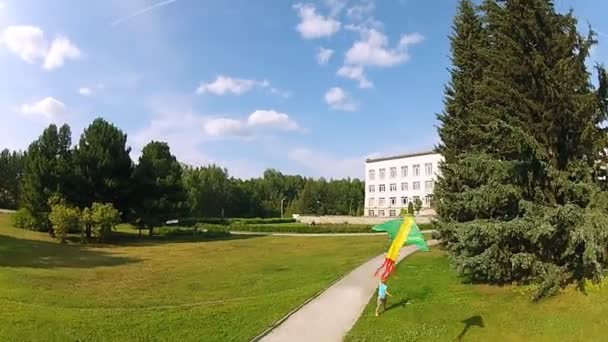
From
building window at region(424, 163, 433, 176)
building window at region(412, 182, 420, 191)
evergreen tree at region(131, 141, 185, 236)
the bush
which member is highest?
building window at region(424, 163, 433, 176)

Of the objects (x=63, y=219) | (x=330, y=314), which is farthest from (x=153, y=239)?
(x=330, y=314)

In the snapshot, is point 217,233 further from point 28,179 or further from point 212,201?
point 212,201

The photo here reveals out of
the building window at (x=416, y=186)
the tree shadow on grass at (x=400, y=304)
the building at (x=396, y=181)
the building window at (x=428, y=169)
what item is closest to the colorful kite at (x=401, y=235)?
the tree shadow on grass at (x=400, y=304)

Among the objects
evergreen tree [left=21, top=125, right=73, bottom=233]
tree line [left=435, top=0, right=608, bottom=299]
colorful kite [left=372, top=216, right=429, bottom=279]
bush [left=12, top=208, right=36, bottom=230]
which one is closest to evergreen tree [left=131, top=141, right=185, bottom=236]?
evergreen tree [left=21, top=125, right=73, bottom=233]

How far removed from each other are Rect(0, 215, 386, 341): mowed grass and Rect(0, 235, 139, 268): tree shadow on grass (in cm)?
7

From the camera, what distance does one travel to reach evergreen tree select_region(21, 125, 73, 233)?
5531 centimetres

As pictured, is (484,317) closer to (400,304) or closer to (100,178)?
(400,304)

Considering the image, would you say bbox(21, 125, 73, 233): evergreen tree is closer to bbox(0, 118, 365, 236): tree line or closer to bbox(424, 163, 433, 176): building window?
bbox(0, 118, 365, 236): tree line

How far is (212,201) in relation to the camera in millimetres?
117938

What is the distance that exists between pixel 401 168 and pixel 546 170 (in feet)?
289

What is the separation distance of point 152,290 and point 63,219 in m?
31.6

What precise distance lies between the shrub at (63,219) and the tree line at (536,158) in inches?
1667

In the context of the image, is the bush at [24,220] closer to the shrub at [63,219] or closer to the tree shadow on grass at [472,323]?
the shrub at [63,219]

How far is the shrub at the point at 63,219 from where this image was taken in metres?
50.6
